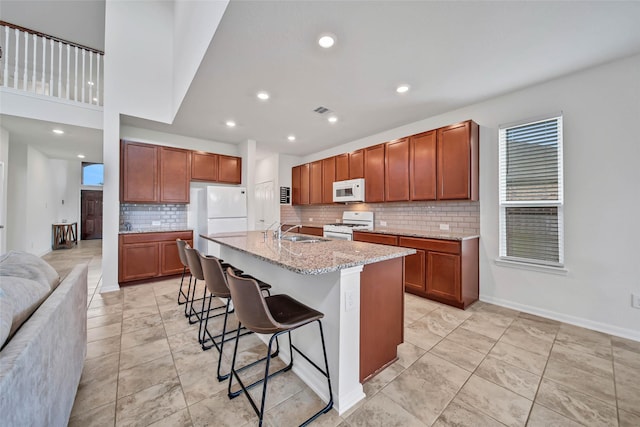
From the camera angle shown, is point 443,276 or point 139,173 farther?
point 139,173

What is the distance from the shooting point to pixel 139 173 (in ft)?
13.6

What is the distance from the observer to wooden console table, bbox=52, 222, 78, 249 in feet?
23.1

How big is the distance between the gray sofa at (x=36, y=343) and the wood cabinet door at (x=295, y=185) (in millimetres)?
4625

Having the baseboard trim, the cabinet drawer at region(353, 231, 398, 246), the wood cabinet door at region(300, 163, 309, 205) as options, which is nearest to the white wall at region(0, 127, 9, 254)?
the wood cabinet door at region(300, 163, 309, 205)

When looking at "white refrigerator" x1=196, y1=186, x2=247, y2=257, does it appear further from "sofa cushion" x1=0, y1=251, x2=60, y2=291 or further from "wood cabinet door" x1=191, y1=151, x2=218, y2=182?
"sofa cushion" x1=0, y1=251, x2=60, y2=291

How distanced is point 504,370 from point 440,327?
2.25ft

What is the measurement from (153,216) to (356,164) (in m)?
3.84

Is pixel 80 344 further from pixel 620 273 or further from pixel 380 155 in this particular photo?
pixel 620 273

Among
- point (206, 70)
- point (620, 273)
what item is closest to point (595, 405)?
point (620, 273)

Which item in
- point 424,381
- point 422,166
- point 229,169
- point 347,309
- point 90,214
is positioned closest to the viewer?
point 347,309

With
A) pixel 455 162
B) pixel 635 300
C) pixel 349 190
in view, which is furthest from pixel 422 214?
pixel 635 300

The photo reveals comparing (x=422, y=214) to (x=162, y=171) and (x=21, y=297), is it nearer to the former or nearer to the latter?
(x=21, y=297)

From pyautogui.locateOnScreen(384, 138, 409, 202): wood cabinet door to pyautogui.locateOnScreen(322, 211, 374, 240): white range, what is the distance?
765 millimetres

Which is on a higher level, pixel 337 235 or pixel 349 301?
pixel 337 235
